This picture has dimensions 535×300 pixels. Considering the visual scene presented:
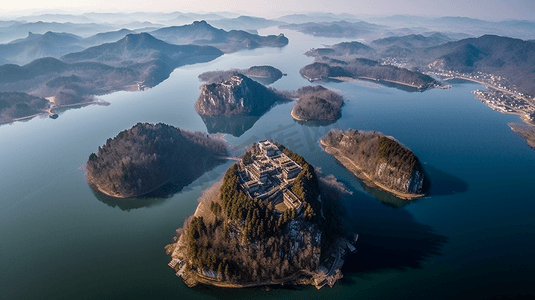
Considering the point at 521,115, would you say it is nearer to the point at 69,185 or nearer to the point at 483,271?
the point at 483,271

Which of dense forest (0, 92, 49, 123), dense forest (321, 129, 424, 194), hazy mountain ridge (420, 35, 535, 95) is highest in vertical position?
hazy mountain ridge (420, 35, 535, 95)

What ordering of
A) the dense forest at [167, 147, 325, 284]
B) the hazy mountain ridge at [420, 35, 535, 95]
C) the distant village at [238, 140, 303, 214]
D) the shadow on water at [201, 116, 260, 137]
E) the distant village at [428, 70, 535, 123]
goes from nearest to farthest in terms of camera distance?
the dense forest at [167, 147, 325, 284], the distant village at [238, 140, 303, 214], the shadow on water at [201, 116, 260, 137], the distant village at [428, 70, 535, 123], the hazy mountain ridge at [420, 35, 535, 95]

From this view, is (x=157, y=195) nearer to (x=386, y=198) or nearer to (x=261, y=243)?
(x=261, y=243)

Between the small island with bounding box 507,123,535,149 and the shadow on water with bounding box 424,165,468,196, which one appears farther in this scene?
the small island with bounding box 507,123,535,149

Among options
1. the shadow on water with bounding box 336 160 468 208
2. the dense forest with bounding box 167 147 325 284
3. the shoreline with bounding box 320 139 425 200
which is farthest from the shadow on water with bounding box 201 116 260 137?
the dense forest with bounding box 167 147 325 284

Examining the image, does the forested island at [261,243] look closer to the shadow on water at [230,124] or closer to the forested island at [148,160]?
the forested island at [148,160]

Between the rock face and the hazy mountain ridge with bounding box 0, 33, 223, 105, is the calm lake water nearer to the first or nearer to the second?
the rock face

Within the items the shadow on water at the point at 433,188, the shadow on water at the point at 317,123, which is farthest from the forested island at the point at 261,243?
the shadow on water at the point at 317,123

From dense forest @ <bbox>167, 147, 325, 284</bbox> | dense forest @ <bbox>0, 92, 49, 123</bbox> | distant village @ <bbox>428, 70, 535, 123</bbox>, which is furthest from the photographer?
distant village @ <bbox>428, 70, 535, 123</bbox>
